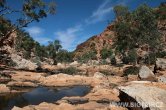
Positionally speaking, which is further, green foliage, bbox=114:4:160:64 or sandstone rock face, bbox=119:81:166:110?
green foliage, bbox=114:4:160:64

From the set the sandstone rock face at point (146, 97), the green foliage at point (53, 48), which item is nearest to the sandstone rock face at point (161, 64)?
the sandstone rock face at point (146, 97)

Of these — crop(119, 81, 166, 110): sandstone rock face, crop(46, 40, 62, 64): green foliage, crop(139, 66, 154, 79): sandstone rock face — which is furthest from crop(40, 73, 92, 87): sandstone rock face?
crop(46, 40, 62, 64): green foliage

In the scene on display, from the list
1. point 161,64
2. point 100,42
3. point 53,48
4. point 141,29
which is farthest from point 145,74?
point 100,42

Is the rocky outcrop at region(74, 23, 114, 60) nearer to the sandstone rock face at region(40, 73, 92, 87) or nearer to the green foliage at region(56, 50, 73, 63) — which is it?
the green foliage at region(56, 50, 73, 63)

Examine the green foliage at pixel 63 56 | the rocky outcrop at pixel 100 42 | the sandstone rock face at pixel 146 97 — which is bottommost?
the sandstone rock face at pixel 146 97

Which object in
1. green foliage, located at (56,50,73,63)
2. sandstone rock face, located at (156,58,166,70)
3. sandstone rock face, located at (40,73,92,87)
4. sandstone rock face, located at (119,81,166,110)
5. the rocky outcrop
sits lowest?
sandstone rock face, located at (119,81,166,110)

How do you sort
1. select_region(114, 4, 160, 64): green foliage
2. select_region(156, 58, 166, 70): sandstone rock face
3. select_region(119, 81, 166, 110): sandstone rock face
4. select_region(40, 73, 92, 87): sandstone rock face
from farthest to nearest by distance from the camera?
select_region(114, 4, 160, 64): green foliage < select_region(156, 58, 166, 70): sandstone rock face < select_region(40, 73, 92, 87): sandstone rock face < select_region(119, 81, 166, 110): sandstone rock face

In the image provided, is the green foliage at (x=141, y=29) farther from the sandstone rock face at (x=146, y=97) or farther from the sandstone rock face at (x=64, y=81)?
the sandstone rock face at (x=146, y=97)

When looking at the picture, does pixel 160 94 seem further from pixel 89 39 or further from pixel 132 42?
pixel 89 39

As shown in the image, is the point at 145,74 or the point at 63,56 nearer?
the point at 145,74

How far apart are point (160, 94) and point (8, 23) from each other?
2256 cm

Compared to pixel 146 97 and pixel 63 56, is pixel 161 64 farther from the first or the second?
pixel 63 56

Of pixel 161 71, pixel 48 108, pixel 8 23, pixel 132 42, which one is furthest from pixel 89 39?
pixel 48 108

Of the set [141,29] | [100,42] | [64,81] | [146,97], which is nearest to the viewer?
[146,97]
